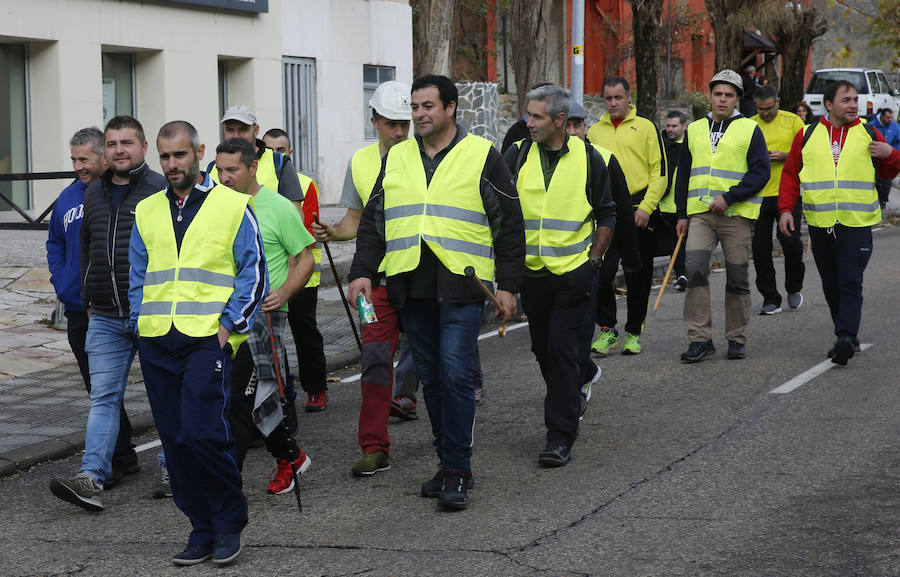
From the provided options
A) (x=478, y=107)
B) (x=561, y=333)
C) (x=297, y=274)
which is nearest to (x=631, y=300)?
(x=561, y=333)

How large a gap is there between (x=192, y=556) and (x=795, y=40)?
30788 millimetres

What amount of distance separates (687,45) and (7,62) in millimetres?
26569

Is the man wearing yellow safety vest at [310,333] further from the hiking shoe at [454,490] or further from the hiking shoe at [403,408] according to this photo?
the hiking shoe at [454,490]

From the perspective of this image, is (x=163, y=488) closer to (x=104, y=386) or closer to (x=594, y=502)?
(x=104, y=386)

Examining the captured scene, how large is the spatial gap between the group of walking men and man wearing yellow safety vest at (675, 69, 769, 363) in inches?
75.4

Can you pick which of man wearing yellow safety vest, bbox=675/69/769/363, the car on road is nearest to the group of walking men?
man wearing yellow safety vest, bbox=675/69/769/363

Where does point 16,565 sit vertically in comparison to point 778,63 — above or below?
below

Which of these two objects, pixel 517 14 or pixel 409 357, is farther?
pixel 517 14

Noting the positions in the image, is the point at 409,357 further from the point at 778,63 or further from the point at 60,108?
the point at 778,63

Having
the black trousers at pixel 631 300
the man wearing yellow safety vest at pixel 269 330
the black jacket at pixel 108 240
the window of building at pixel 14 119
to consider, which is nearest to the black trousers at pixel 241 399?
the man wearing yellow safety vest at pixel 269 330

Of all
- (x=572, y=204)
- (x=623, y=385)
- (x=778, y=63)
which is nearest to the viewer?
(x=572, y=204)

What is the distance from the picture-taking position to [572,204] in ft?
22.8

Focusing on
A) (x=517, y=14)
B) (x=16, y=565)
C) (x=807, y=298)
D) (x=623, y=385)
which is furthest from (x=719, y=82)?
(x=517, y=14)

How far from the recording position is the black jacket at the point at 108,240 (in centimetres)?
632
